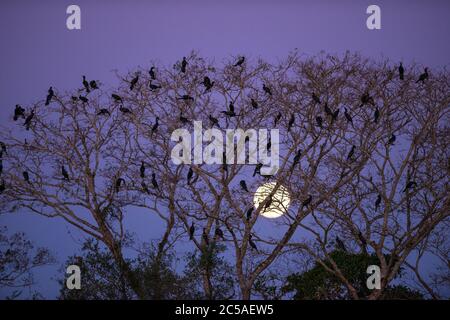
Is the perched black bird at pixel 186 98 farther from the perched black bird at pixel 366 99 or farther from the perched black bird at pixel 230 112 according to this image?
the perched black bird at pixel 366 99

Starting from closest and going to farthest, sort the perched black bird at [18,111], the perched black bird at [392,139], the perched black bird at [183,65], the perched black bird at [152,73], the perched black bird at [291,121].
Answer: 1. the perched black bird at [291,121]
2. the perched black bird at [392,139]
3. the perched black bird at [152,73]
4. the perched black bird at [18,111]
5. the perched black bird at [183,65]

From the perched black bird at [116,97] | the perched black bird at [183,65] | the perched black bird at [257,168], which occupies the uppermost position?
the perched black bird at [183,65]

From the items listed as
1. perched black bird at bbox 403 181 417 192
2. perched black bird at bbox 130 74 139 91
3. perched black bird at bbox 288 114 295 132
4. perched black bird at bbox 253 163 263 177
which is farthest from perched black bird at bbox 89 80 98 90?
perched black bird at bbox 403 181 417 192

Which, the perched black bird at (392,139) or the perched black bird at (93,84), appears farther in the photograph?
the perched black bird at (93,84)

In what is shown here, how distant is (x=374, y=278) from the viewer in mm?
16234

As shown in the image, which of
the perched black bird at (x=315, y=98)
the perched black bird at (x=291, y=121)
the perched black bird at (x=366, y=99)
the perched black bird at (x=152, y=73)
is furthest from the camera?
the perched black bird at (x=152, y=73)

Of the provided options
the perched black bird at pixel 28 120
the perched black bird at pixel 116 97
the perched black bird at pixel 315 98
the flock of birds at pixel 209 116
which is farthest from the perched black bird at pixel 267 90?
the perched black bird at pixel 28 120

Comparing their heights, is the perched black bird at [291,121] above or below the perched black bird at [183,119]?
below

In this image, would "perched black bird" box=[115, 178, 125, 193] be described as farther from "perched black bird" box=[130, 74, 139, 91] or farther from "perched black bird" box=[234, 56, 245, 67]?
"perched black bird" box=[234, 56, 245, 67]

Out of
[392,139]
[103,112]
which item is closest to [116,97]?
[103,112]
